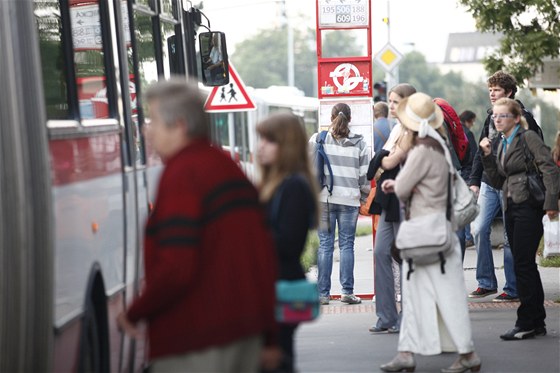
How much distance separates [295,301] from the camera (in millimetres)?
5508

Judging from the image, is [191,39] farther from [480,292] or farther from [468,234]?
[468,234]

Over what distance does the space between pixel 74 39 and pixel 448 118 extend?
16.2 feet

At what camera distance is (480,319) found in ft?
38.4

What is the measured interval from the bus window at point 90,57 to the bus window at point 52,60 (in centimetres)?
10

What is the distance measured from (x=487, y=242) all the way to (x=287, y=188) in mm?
7259

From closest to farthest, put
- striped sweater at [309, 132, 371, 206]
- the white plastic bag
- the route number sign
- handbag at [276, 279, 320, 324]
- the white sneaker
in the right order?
handbag at [276, 279, 320, 324] < striped sweater at [309, 132, 371, 206] < the white sneaker < the route number sign < the white plastic bag

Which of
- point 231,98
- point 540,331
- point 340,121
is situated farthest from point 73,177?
point 231,98

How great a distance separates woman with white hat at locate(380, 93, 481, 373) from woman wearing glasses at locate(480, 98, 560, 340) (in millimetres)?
1227

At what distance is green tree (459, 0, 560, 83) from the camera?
2273cm

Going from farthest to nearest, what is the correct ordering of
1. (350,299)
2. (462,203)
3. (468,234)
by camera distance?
1. (468,234)
2. (350,299)
3. (462,203)

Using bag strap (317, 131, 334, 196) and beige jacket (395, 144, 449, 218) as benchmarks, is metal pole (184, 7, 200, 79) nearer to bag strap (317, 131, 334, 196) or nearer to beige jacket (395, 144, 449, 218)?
bag strap (317, 131, 334, 196)

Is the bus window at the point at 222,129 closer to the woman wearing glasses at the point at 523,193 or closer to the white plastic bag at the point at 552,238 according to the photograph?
the white plastic bag at the point at 552,238

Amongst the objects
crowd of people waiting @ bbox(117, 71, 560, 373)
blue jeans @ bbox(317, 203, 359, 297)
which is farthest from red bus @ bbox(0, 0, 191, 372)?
blue jeans @ bbox(317, 203, 359, 297)

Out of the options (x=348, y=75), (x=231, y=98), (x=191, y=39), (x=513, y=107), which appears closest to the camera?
(x=513, y=107)
